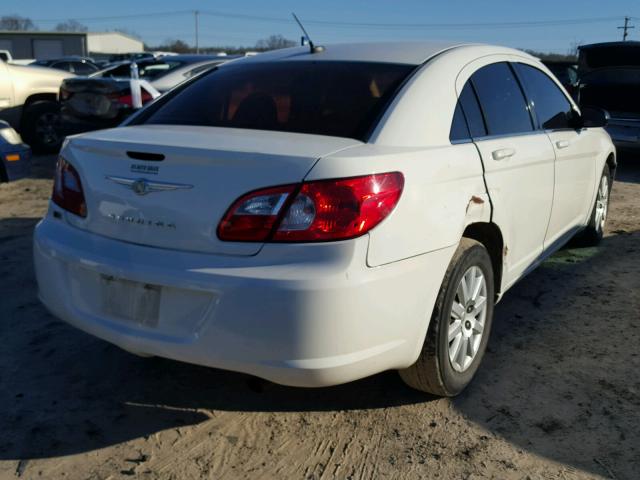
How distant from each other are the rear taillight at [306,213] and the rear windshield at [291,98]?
414 millimetres

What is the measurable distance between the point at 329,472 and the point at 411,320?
2.21 feet

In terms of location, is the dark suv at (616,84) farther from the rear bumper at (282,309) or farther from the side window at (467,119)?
the rear bumper at (282,309)

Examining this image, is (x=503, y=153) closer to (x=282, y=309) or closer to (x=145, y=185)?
(x=282, y=309)

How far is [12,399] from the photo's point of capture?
3.08 m

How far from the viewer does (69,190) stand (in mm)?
2920

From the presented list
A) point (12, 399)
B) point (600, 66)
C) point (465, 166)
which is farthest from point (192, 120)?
point (600, 66)

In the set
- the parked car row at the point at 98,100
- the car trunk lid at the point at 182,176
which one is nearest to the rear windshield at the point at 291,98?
the car trunk lid at the point at 182,176

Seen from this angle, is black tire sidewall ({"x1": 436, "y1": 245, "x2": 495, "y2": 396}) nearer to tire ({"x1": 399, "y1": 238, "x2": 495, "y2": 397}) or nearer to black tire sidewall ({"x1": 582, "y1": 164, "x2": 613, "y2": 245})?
tire ({"x1": 399, "y1": 238, "x2": 495, "y2": 397})

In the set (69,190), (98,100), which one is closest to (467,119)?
(69,190)

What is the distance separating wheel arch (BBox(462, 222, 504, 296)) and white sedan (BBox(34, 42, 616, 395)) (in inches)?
0.5

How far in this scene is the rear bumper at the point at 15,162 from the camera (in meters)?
6.73

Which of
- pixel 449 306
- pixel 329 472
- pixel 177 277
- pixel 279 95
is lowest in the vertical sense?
pixel 329 472

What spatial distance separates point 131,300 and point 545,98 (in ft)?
9.83

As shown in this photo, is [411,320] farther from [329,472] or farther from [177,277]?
[177,277]
